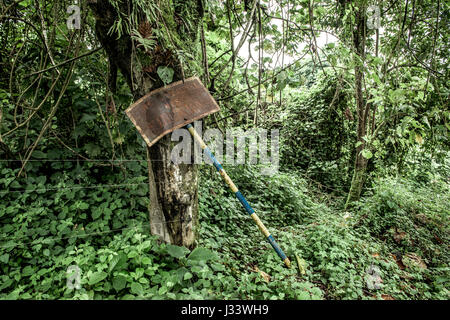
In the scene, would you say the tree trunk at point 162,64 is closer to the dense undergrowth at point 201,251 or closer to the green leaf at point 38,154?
the dense undergrowth at point 201,251

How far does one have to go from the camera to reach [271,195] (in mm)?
3691

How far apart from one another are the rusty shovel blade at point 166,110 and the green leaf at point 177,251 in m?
0.80

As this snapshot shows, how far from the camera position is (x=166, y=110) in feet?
5.61

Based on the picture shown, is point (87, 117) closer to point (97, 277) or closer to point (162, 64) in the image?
point (162, 64)

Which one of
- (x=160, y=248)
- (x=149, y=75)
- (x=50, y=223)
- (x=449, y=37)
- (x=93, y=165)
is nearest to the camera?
(x=149, y=75)

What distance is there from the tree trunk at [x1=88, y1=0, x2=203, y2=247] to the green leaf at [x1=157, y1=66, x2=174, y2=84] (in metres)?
0.07

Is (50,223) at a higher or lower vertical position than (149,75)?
lower

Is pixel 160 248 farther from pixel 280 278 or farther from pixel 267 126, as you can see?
pixel 267 126

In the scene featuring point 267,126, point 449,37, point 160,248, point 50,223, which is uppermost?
point 449,37

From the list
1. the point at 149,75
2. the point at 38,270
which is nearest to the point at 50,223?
the point at 38,270

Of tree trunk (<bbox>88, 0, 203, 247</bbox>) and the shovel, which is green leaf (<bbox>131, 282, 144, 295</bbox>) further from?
the shovel

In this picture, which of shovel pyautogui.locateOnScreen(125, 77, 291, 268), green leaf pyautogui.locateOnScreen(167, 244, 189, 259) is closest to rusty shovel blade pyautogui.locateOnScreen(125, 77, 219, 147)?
shovel pyautogui.locateOnScreen(125, 77, 291, 268)
